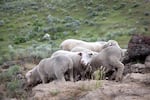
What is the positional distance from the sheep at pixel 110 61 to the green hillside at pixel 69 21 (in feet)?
41.9

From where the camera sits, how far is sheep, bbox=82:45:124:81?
10.1 metres

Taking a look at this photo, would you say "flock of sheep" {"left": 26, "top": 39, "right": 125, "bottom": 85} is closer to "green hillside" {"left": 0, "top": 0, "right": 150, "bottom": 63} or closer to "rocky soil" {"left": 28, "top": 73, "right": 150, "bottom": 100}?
"rocky soil" {"left": 28, "top": 73, "right": 150, "bottom": 100}

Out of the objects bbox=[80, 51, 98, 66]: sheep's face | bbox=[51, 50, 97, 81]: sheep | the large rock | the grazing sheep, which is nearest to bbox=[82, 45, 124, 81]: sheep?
bbox=[80, 51, 98, 66]: sheep's face

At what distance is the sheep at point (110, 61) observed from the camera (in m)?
10.1

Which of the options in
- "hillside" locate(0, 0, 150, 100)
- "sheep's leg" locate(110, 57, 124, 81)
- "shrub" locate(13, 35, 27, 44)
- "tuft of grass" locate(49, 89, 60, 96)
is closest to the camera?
"tuft of grass" locate(49, 89, 60, 96)

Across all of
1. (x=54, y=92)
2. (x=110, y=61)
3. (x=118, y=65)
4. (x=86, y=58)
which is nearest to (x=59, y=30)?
(x=86, y=58)

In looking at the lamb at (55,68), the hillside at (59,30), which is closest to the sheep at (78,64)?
the lamb at (55,68)

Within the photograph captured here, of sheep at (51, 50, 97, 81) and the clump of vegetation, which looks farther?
sheep at (51, 50, 97, 81)

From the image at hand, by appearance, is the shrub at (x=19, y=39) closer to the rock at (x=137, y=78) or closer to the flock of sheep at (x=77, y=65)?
the flock of sheep at (x=77, y=65)

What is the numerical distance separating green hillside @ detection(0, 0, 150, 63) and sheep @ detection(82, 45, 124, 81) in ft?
41.9

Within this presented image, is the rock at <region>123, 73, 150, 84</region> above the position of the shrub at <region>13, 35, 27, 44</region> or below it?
above

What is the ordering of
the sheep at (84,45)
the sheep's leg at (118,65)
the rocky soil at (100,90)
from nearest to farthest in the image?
the rocky soil at (100,90) → the sheep's leg at (118,65) → the sheep at (84,45)

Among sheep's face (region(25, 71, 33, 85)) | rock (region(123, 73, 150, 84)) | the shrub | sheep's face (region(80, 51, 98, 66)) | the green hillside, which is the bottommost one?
the shrub

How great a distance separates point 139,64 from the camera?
10664mm
